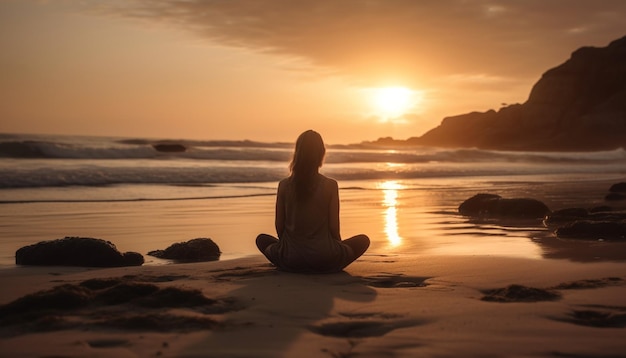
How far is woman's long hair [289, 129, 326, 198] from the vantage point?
6.06 m

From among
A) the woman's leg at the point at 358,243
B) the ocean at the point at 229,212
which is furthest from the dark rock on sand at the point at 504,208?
the woman's leg at the point at 358,243

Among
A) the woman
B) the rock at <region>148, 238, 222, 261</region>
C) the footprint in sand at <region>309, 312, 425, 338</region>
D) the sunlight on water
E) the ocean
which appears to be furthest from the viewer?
the sunlight on water

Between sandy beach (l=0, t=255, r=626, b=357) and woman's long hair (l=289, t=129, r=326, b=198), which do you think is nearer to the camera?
sandy beach (l=0, t=255, r=626, b=357)

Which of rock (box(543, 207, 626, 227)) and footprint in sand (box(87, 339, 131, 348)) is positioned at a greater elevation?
Answer: rock (box(543, 207, 626, 227))

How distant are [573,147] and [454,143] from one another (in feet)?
85.6

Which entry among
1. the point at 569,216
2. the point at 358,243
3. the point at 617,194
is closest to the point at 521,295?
the point at 358,243

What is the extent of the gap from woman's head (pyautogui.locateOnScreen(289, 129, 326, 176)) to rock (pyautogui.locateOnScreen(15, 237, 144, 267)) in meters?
2.40

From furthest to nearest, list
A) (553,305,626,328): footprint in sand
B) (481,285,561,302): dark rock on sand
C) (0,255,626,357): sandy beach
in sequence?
1. (481,285,561,302): dark rock on sand
2. (553,305,626,328): footprint in sand
3. (0,255,626,357): sandy beach

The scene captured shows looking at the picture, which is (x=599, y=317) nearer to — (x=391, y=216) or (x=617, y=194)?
(x=391, y=216)

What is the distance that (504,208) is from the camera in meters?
13.0

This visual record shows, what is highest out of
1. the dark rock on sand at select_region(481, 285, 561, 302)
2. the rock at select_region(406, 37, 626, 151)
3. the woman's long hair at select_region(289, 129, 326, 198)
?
the rock at select_region(406, 37, 626, 151)

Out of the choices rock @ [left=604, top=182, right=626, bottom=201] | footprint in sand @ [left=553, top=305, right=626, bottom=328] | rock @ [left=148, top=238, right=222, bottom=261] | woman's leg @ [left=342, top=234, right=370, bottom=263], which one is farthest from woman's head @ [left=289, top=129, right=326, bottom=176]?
rock @ [left=604, top=182, right=626, bottom=201]

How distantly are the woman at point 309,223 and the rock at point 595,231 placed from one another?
4.23 m

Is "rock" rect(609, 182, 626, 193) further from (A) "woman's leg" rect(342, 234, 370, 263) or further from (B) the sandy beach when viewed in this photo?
(A) "woman's leg" rect(342, 234, 370, 263)
